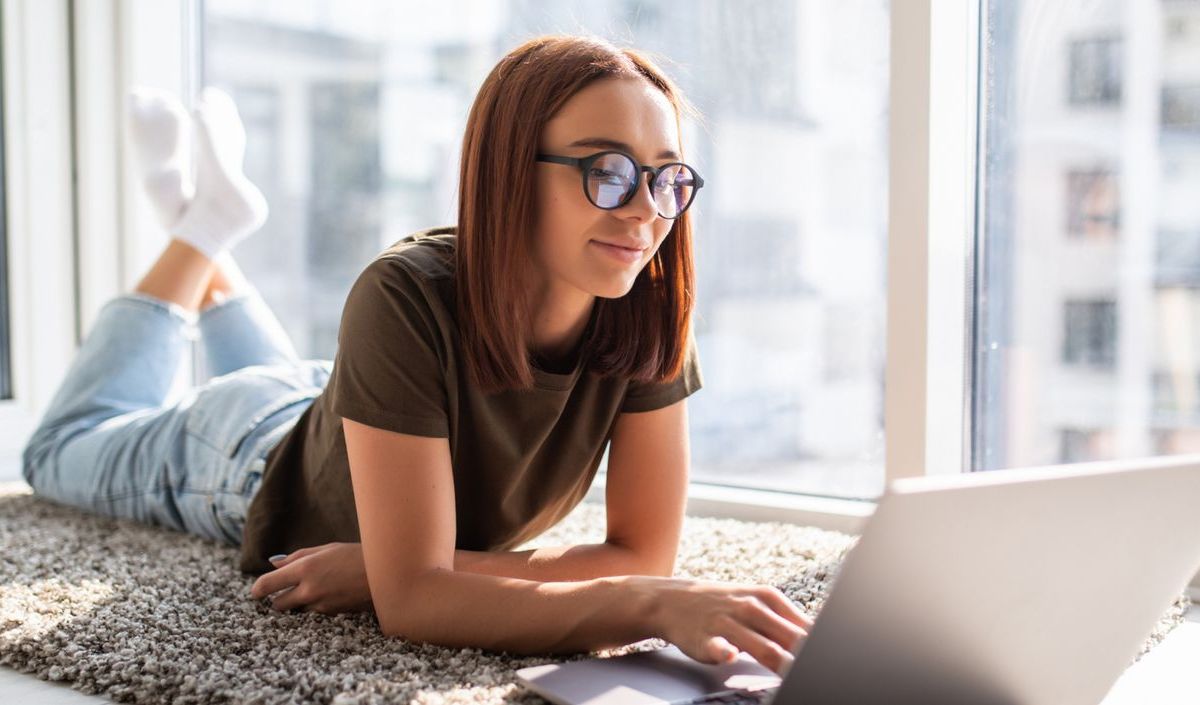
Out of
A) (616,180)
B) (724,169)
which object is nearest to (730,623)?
(616,180)

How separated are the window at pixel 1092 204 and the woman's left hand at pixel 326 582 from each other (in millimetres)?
1128

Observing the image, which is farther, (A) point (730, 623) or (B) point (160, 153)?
(B) point (160, 153)

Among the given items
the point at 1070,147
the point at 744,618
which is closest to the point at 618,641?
the point at 744,618

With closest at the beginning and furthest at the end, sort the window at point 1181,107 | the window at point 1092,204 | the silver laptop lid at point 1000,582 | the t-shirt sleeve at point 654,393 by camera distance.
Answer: the silver laptop lid at point 1000,582 → the t-shirt sleeve at point 654,393 → the window at point 1181,107 → the window at point 1092,204

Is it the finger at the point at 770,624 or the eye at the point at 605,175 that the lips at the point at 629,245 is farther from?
the finger at the point at 770,624

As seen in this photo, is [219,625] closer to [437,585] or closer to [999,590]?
[437,585]

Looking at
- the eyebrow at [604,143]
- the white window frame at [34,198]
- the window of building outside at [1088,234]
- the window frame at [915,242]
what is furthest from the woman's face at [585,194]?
the white window frame at [34,198]

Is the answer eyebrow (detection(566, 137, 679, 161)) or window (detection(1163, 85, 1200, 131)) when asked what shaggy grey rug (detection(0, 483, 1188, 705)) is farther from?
window (detection(1163, 85, 1200, 131))

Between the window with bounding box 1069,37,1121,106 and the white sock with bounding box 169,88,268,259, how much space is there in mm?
1547

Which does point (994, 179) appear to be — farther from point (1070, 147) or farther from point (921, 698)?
point (921, 698)

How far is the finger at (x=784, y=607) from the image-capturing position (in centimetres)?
96

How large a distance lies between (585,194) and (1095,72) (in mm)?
893

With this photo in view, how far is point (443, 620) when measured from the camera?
1.13m

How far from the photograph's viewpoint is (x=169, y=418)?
202 cm
